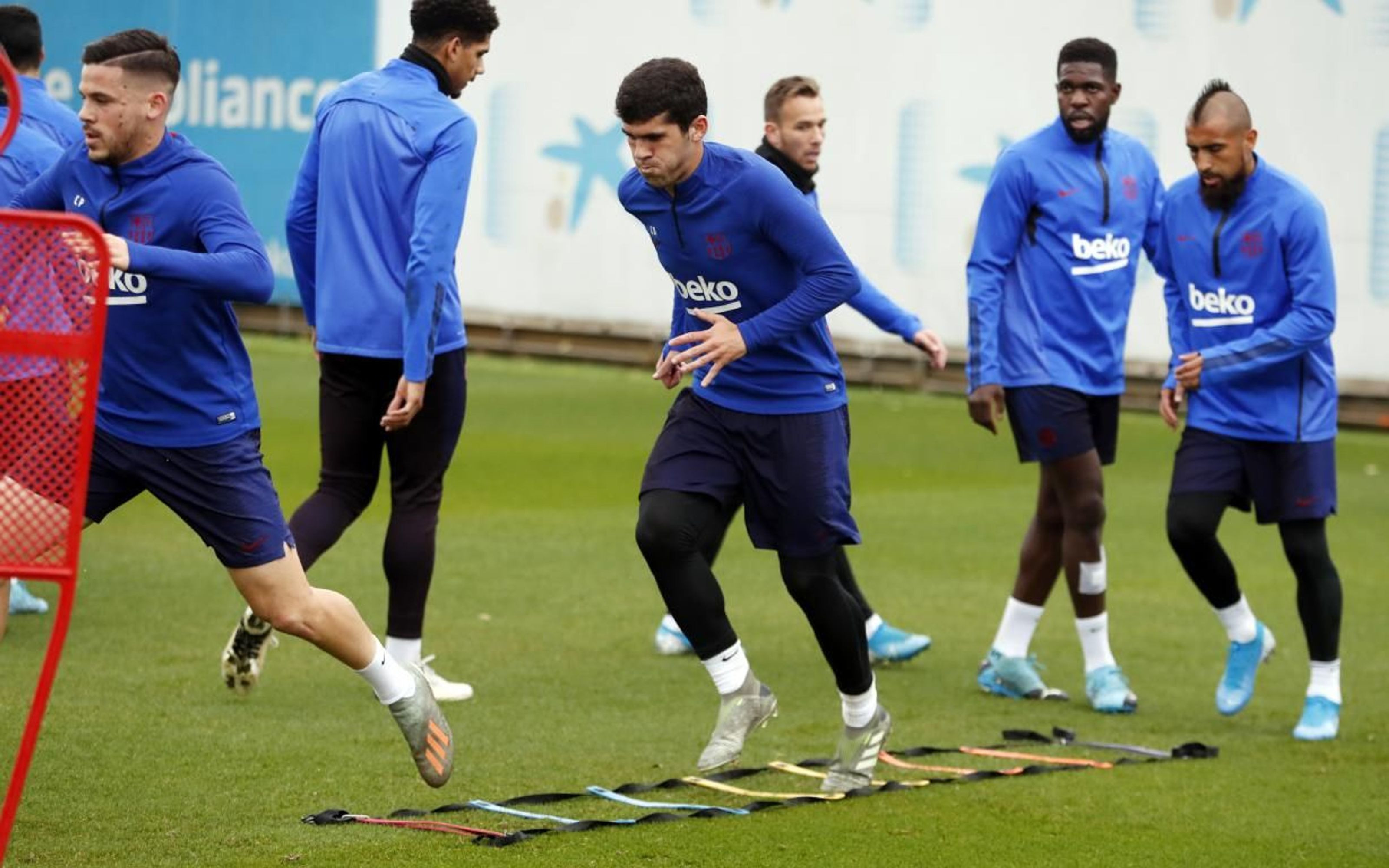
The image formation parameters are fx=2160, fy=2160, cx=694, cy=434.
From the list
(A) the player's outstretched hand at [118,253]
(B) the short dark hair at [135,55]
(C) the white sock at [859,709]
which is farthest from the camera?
(C) the white sock at [859,709]

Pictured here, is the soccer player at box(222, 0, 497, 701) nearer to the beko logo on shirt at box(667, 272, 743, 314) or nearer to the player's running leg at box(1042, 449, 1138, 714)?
the beko logo on shirt at box(667, 272, 743, 314)

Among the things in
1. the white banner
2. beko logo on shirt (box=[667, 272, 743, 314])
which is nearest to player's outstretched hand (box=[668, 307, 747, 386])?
beko logo on shirt (box=[667, 272, 743, 314])

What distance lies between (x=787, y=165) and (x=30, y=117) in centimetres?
279

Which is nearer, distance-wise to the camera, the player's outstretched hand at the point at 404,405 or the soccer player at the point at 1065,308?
the player's outstretched hand at the point at 404,405

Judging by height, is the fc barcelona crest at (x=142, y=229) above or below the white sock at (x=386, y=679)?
above

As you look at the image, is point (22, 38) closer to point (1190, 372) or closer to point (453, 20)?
point (453, 20)

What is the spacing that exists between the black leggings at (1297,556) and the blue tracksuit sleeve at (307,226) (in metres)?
3.00

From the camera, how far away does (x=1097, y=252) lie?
783 centimetres

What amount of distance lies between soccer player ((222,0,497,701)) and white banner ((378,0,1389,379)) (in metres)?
10.7

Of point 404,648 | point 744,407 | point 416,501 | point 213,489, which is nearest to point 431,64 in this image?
point 416,501

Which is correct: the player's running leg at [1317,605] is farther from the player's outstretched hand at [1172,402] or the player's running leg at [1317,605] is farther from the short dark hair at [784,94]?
the short dark hair at [784,94]

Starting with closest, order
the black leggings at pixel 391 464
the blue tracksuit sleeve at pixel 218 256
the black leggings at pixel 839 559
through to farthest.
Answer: the blue tracksuit sleeve at pixel 218 256 → the black leggings at pixel 391 464 → the black leggings at pixel 839 559

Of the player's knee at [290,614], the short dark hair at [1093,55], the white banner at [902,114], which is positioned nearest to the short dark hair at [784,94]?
the short dark hair at [1093,55]

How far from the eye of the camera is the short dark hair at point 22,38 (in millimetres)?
8148
